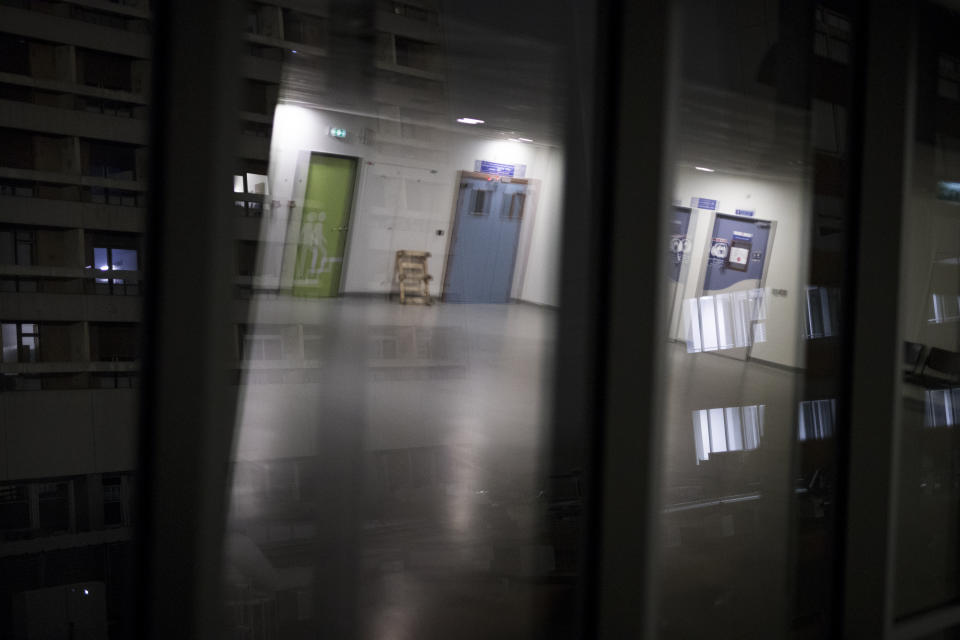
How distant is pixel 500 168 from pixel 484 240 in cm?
20

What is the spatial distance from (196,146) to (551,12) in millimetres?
1063

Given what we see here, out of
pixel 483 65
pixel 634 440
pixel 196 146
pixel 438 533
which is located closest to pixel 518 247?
pixel 483 65

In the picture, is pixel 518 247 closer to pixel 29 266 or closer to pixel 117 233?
pixel 117 233

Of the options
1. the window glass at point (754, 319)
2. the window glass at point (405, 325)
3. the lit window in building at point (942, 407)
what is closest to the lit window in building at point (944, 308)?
the lit window in building at point (942, 407)

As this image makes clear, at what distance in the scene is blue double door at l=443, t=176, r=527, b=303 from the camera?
195cm

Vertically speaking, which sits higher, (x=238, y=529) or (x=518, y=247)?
(x=518, y=247)

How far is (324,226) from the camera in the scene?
169cm

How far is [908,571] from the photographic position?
10.4 feet

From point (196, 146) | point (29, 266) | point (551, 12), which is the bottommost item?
point (29, 266)

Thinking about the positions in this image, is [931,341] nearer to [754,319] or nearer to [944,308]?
[944,308]

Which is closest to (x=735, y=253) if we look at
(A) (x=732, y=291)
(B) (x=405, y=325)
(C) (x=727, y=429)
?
(A) (x=732, y=291)

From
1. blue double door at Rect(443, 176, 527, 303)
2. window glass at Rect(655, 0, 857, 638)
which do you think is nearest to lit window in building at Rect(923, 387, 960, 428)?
window glass at Rect(655, 0, 857, 638)

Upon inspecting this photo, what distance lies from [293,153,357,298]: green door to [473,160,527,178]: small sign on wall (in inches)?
14.9

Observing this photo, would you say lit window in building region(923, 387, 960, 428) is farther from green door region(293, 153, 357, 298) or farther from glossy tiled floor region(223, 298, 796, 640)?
green door region(293, 153, 357, 298)
